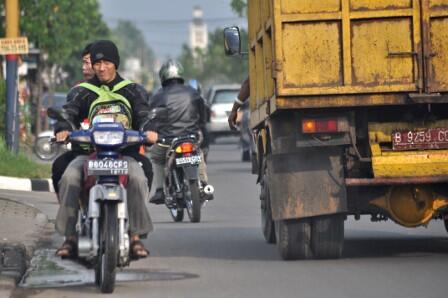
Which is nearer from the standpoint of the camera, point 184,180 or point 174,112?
point 184,180

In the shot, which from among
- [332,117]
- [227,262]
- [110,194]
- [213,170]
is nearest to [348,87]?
[332,117]

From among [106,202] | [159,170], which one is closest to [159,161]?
[159,170]

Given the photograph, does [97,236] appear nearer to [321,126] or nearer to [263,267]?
[263,267]

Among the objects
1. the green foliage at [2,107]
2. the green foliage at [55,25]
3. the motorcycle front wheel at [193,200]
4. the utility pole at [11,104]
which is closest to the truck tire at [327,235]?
the motorcycle front wheel at [193,200]

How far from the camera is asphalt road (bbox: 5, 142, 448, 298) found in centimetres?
974

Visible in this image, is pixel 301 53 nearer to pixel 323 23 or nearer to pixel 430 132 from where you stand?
pixel 323 23

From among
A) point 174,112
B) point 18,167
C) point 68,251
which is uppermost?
point 174,112

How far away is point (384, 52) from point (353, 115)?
1.90 ft

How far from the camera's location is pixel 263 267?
37.2ft

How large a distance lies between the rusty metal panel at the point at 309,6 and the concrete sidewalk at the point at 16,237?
2901 millimetres

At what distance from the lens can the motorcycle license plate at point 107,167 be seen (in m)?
9.38

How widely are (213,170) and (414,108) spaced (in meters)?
18.7

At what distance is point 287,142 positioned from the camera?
11477 millimetres

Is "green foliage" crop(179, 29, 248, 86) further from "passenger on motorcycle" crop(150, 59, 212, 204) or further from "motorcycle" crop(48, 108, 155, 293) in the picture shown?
"motorcycle" crop(48, 108, 155, 293)
